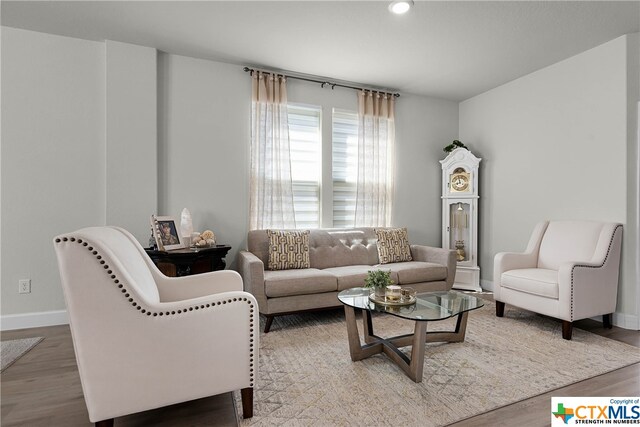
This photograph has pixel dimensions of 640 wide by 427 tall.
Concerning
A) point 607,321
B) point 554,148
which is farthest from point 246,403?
point 554,148

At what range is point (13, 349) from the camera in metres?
2.54

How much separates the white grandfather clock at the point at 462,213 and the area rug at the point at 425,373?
4.47ft

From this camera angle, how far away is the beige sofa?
9.60 feet

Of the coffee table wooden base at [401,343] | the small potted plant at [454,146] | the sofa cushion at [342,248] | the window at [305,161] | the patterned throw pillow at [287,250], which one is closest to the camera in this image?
the coffee table wooden base at [401,343]

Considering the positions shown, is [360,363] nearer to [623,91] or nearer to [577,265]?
[577,265]

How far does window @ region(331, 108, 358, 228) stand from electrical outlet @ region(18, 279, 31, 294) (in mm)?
3139

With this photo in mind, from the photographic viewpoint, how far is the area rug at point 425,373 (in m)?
1.75

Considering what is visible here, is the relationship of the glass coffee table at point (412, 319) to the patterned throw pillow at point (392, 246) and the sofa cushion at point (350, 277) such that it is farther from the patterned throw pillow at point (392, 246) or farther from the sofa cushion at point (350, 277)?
the patterned throw pillow at point (392, 246)

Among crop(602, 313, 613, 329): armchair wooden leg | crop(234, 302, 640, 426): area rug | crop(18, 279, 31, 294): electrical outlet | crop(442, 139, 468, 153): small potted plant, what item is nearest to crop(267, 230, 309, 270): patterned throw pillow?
crop(234, 302, 640, 426): area rug

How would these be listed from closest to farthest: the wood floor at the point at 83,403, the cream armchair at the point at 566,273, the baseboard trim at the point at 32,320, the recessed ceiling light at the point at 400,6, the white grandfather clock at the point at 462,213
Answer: the wood floor at the point at 83,403 → the recessed ceiling light at the point at 400,6 → the cream armchair at the point at 566,273 → the baseboard trim at the point at 32,320 → the white grandfather clock at the point at 462,213

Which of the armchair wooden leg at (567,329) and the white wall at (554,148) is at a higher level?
the white wall at (554,148)

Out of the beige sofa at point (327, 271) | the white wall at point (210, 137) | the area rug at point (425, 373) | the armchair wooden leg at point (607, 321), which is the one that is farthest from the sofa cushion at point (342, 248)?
the armchair wooden leg at point (607, 321)

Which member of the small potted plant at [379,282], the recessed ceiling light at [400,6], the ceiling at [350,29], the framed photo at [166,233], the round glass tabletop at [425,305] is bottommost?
the round glass tabletop at [425,305]

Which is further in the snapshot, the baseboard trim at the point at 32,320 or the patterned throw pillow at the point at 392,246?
the patterned throw pillow at the point at 392,246
